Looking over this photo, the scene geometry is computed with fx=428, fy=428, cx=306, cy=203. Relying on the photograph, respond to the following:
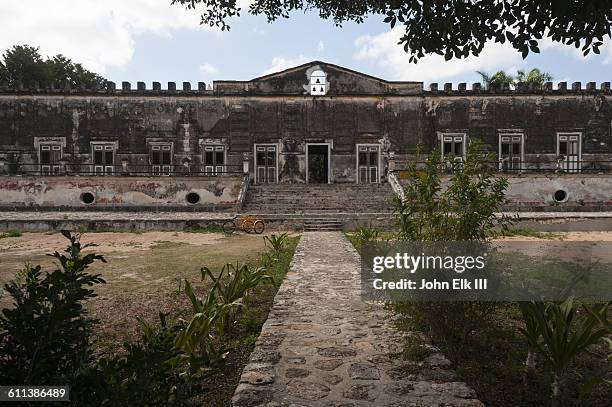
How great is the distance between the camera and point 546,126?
24922mm

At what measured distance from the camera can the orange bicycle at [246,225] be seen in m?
15.4

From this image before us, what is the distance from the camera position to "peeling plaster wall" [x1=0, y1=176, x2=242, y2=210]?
20.0 metres

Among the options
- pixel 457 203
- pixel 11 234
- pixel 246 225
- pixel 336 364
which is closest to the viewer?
pixel 336 364

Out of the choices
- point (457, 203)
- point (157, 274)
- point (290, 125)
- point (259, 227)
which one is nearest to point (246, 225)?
point (259, 227)

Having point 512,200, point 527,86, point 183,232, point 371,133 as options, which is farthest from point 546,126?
point 183,232

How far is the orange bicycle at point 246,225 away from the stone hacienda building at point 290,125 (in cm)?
896

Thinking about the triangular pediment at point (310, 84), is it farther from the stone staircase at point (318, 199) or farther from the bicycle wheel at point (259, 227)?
the bicycle wheel at point (259, 227)

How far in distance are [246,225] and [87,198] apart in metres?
9.63

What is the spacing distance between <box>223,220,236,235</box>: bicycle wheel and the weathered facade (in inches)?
349

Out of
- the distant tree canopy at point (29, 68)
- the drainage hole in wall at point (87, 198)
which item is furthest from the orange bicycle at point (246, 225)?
the distant tree canopy at point (29, 68)

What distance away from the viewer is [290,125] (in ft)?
81.5

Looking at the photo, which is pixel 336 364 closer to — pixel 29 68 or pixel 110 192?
pixel 110 192

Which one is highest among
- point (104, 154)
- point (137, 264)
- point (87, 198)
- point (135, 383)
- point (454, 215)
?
point (104, 154)

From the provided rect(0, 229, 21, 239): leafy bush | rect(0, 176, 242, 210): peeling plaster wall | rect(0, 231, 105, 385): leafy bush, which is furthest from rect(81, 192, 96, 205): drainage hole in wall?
rect(0, 231, 105, 385): leafy bush
